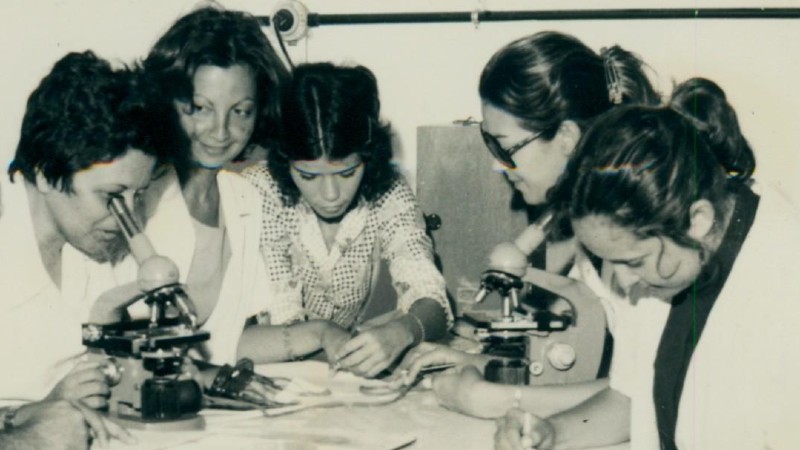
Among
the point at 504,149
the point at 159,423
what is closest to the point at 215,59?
the point at 504,149

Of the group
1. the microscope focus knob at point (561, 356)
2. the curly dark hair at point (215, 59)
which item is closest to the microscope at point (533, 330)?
the microscope focus knob at point (561, 356)

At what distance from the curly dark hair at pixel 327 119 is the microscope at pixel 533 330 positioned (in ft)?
1.88

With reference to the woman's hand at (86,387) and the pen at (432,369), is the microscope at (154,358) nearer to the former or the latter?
the woman's hand at (86,387)

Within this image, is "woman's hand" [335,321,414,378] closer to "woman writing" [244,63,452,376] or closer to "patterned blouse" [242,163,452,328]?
"woman writing" [244,63,452,376]

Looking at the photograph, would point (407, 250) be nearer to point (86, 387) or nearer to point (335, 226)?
point (335, 226)

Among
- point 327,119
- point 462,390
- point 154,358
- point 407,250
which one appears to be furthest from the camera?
point 407,250

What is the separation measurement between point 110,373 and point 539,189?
2.89 feet

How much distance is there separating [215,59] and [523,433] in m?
1.08

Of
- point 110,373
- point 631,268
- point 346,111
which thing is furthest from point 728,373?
point 346,111

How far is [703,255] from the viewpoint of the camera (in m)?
1.31

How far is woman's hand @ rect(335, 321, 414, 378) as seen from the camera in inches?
66.1

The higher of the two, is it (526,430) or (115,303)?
(115,303)

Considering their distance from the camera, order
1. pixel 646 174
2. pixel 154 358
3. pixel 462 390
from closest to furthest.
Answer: pixel 646 174 → pixel 154 358 → pixel 462 390

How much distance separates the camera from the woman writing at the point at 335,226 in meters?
1.89
